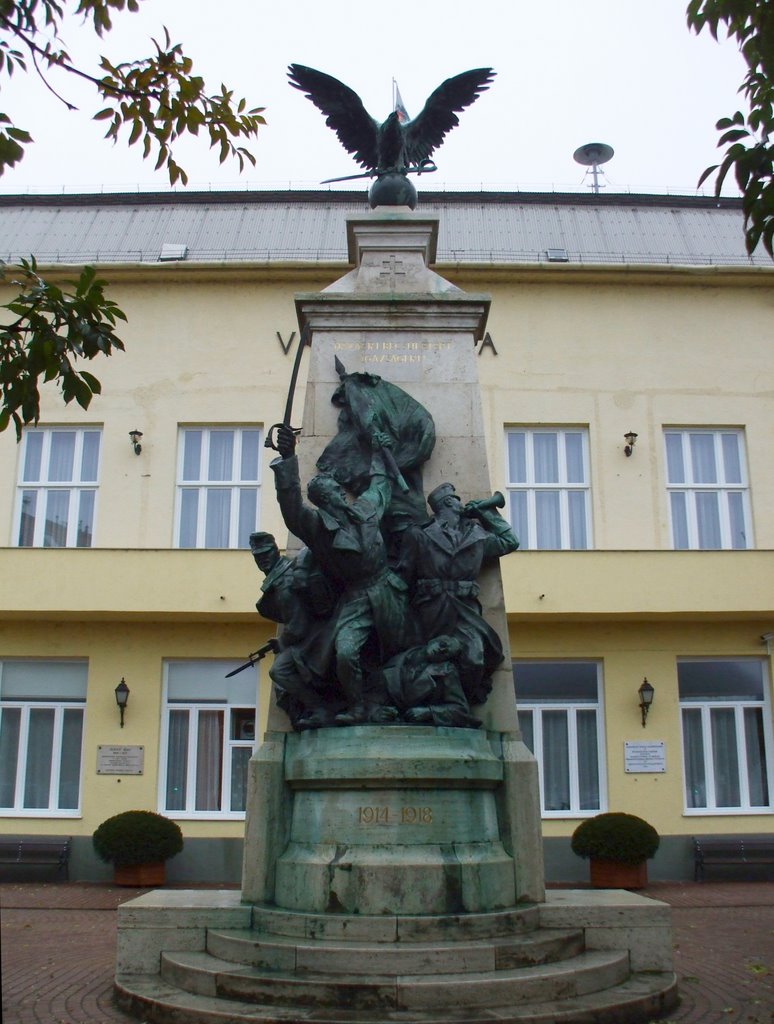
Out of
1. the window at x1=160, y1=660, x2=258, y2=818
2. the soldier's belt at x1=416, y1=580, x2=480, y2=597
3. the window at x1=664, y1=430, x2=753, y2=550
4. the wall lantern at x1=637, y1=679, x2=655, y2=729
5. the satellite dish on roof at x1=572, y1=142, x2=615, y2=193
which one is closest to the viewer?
the soldier's belt at x1=416, y1=580, x2=480, y2=597

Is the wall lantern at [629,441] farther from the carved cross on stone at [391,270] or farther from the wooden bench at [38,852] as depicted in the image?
the wooden bench at [38,852]

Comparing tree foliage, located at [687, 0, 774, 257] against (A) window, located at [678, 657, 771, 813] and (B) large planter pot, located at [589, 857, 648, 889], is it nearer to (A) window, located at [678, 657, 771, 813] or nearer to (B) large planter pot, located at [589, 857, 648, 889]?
(B) large planter pot, located at [589, 857, 648, 889]

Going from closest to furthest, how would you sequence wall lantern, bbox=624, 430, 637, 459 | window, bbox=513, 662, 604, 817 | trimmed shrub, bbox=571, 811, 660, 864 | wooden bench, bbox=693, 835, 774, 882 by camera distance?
trimmed shrub, bbox=571, 811, 660, 864, wooden bench, bbox=693, 835, 774, 882, window, bbox=513, 662, 604, 817, wall lantern, bbox=624, 430, 637, 459

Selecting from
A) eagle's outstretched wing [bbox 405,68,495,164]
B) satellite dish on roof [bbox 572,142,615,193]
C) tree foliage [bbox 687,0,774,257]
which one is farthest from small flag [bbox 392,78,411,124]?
satellite dish on roof [bbox 572,142,615,193]

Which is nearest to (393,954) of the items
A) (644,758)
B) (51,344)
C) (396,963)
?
(396,963)

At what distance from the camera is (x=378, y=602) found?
7266 millimetres

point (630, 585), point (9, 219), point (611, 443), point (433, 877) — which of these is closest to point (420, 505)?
point (433, 877)

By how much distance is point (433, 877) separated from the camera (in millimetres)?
6555

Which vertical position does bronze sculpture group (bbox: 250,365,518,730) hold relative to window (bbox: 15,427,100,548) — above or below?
below

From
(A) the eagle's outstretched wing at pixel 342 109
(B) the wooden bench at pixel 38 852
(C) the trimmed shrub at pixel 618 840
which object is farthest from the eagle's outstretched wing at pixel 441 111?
(B) the wooden bench at pixel 38 852

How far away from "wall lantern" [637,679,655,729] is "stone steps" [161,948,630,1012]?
12.0 metres

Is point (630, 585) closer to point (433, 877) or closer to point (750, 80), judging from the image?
point (433, 877)

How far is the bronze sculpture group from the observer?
7230 mm

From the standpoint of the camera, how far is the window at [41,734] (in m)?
18.5
